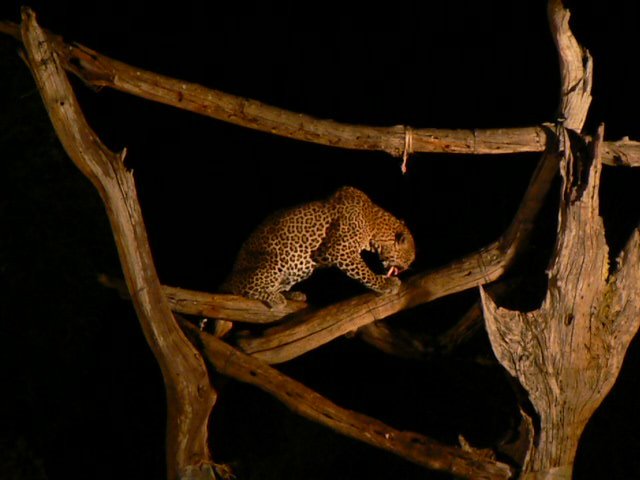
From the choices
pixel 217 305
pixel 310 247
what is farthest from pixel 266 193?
pixel 217 305

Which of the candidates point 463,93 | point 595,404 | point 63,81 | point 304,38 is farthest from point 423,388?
point 63,81

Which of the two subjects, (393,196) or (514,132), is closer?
(514,132)

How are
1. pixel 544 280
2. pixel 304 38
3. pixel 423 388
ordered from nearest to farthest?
pixel 544 280 → pixel 304 38 → pixel 423 388

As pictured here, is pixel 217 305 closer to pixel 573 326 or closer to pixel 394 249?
pixel 394 249

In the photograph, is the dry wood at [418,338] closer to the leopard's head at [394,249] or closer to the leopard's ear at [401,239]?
the leopard's head at [394,249]

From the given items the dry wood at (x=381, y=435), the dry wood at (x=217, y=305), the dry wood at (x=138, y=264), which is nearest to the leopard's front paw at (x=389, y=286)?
the dry wood at (x=217, y=305)

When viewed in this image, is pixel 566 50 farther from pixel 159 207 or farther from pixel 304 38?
pixel 159 207
